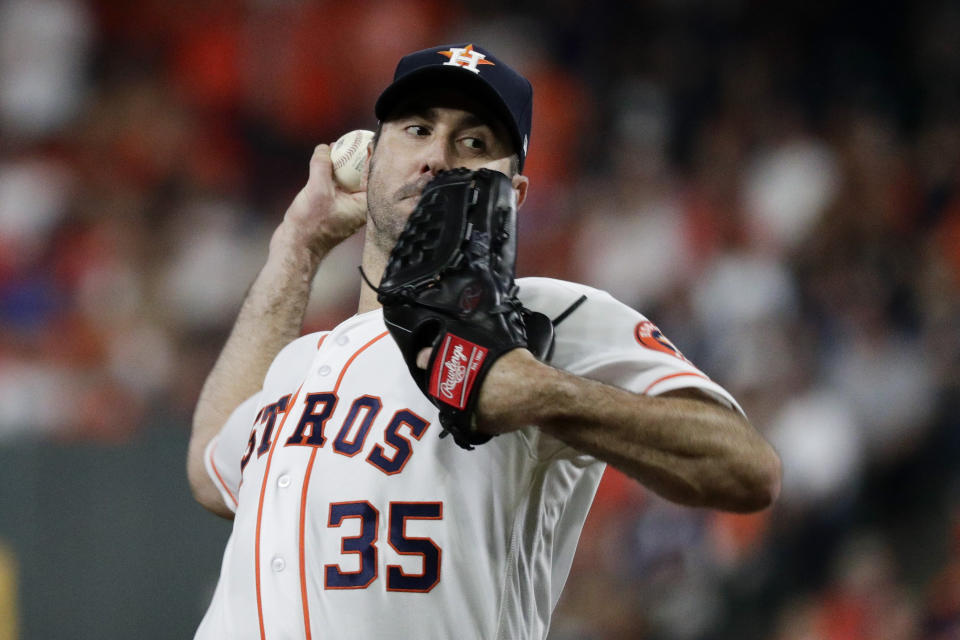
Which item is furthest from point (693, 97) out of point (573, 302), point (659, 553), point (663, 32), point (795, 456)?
point (573, 302)

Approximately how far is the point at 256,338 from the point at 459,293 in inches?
40.6

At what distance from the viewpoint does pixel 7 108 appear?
17.4 ft

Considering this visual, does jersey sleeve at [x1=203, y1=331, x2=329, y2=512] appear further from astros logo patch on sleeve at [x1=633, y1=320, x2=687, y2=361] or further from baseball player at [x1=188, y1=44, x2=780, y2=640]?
astros logo patch on sleeve at [x1=633, y1=320, x2=687, y2=361]

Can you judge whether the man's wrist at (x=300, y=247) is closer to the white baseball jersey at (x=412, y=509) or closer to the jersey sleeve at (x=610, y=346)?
the white baseball jersey at (x=412, y=509)

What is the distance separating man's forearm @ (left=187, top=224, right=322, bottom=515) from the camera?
226 centimetres

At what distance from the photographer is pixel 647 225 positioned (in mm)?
5359

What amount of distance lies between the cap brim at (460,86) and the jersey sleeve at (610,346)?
344 millimetres

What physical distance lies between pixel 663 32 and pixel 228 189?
2.64m

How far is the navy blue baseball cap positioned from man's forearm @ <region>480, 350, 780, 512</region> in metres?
0.69

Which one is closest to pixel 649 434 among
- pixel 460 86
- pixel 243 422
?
pixel 460 86

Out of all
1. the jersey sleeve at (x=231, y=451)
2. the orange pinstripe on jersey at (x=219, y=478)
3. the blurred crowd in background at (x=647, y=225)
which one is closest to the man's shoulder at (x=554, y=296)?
the jersey sleeve at (x=231, y=451)

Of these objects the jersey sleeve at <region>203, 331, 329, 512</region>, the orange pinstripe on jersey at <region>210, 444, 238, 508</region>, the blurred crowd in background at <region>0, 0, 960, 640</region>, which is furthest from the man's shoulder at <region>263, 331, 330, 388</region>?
the blurred crowd in background at <region>0, 0, 960, 640</region>

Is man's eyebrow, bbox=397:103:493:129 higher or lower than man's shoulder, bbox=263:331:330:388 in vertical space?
higher

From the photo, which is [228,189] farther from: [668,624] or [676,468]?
[676,468]
